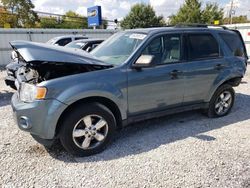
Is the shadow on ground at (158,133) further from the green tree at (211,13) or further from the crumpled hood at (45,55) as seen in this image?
the green tree at (211,13)

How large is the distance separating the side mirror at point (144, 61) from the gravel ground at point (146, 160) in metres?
1.24

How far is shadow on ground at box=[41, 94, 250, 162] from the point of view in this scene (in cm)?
357

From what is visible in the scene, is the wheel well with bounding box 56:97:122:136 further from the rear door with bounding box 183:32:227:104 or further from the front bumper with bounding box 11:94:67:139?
the rear door with bounding box 183:32:227:104

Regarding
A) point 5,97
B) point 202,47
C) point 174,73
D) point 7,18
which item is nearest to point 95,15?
point 5,97

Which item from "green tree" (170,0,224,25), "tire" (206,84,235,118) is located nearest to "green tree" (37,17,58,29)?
"green tree" (170,0,224,25)

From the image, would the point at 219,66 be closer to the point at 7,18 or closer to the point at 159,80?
the point at 159,80

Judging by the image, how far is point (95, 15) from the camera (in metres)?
23.3

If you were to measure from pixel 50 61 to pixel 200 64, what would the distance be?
2.65 meters

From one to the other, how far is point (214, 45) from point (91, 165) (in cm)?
325

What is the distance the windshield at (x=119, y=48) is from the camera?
12.7 ft

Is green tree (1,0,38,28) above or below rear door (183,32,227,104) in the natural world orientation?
above

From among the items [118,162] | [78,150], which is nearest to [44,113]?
[78,150]

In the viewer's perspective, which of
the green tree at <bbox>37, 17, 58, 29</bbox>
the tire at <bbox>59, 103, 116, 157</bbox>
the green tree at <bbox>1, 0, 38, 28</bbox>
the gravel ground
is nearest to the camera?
the gravel ground

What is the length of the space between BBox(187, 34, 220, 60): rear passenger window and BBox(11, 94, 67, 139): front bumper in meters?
2.51
